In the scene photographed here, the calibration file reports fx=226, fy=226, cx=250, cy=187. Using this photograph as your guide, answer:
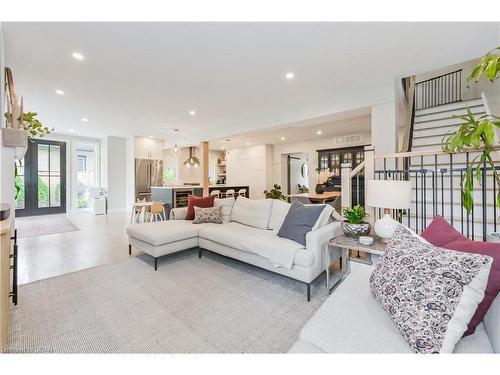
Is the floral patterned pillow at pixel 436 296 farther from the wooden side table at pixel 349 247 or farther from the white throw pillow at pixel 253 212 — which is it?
the white throw pillow at pixel 253 212

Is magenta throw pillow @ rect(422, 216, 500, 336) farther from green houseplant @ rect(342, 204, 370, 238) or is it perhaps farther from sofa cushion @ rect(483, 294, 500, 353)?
green houseplant @ rect(342, 204, 370, 238)

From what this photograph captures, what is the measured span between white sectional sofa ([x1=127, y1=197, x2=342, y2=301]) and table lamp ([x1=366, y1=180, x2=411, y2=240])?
0.56 m

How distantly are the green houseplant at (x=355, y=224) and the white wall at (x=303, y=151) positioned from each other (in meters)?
5.33

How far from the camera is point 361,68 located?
10.3 feet

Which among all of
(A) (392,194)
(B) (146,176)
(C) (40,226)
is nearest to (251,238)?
(A) (392,194)

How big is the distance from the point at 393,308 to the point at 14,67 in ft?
16.2

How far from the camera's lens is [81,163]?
8227 mm

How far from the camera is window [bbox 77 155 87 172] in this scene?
809cm

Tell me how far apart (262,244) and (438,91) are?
6439 millimetres

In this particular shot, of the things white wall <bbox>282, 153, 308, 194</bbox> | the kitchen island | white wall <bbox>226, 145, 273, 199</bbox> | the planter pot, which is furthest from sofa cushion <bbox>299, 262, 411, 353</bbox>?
white wall <bbox>282, 153, 308, 194</bbox>

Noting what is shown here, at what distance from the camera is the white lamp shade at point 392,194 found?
196 centimetres

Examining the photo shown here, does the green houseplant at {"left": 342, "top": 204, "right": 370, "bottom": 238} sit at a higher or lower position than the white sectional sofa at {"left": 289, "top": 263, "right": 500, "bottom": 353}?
higher

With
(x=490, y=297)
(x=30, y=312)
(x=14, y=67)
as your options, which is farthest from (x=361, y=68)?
(x=14, y=67)

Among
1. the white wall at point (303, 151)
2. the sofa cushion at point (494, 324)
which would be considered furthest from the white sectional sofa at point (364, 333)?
the white wall at point (303, 151)
